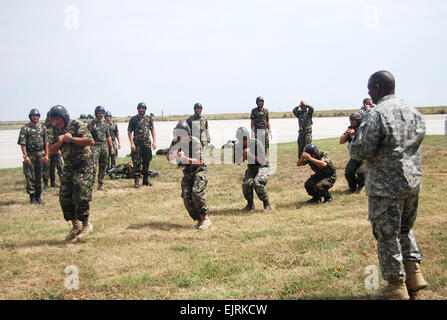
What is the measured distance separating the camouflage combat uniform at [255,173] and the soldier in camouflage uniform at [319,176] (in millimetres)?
965

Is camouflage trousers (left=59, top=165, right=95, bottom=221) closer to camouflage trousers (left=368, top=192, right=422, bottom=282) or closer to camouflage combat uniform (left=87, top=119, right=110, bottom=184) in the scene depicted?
camouflage trousers (left=368, top=192, right=422, bottom=282)

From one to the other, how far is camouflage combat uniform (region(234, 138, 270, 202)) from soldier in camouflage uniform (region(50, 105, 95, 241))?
10.6ft

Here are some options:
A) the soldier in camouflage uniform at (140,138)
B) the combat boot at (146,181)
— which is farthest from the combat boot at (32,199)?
the combat boot at (146,181)

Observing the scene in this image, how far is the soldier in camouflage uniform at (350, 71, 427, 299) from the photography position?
3.98 meters

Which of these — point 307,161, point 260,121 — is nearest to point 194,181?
point 307,161

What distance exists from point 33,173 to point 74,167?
15.2ft

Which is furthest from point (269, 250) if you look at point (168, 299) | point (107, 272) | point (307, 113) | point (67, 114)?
point (307, 113)

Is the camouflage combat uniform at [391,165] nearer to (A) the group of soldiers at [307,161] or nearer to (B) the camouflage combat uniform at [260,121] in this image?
(A) the group of soldiers at [307,161]

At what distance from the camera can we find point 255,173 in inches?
357

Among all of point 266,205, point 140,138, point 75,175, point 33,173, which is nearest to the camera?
Result: point 75,175

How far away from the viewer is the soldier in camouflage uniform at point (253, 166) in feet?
28.2

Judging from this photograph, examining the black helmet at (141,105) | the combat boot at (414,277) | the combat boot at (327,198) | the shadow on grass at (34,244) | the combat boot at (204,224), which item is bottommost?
the shadow on grass at (34,244)

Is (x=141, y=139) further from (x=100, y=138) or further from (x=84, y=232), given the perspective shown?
(x=84, y=232)
